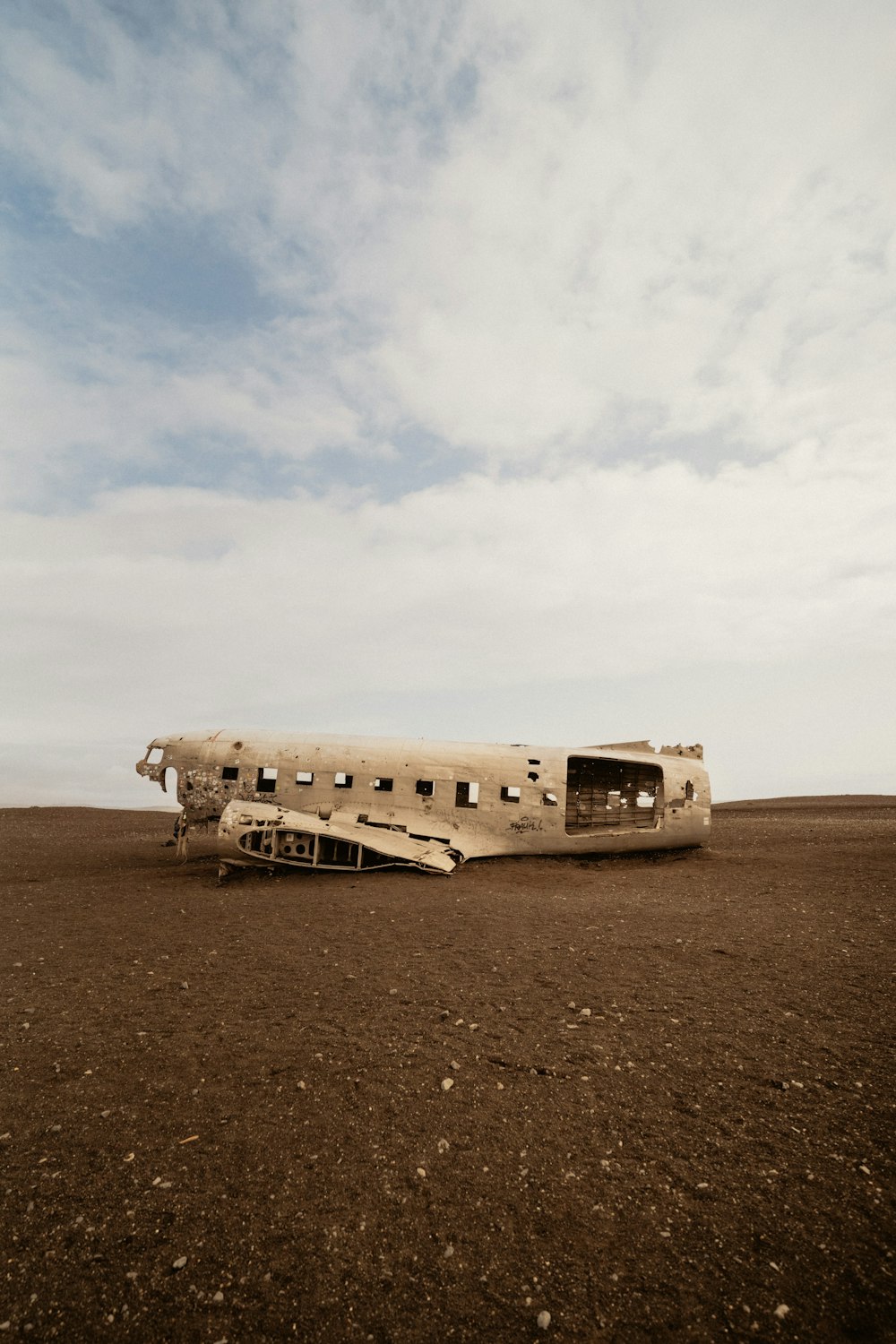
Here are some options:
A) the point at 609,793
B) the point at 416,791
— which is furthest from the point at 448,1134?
the point at 609,793

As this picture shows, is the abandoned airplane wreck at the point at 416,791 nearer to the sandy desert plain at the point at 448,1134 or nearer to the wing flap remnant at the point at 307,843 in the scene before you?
the wing flap remnant at the point at 307,843

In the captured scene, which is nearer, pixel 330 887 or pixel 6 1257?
pixel 6 1257

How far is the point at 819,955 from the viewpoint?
10773mm

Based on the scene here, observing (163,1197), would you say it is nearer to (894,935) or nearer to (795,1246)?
(795,1246)

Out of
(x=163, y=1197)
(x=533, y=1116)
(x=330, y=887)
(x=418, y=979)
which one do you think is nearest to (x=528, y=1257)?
(x=533, y=1116)

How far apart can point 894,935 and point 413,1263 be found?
11625 mm

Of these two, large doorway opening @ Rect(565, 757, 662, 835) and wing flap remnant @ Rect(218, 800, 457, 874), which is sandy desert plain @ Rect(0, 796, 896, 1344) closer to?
wing flap remnant @ Rect(218, 800, 457, 874)

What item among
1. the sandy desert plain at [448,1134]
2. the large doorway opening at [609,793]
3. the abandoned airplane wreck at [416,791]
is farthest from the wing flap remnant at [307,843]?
the large doorway opening at [609,793]

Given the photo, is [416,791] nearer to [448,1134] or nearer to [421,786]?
[421,786]

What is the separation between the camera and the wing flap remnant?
17875mm

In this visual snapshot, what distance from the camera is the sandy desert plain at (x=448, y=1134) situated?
4.21 m

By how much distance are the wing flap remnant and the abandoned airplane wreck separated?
130 millimetres

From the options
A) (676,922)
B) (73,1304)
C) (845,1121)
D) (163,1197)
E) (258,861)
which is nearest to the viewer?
(73,1304)

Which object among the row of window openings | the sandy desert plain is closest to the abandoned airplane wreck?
the row of window openings
